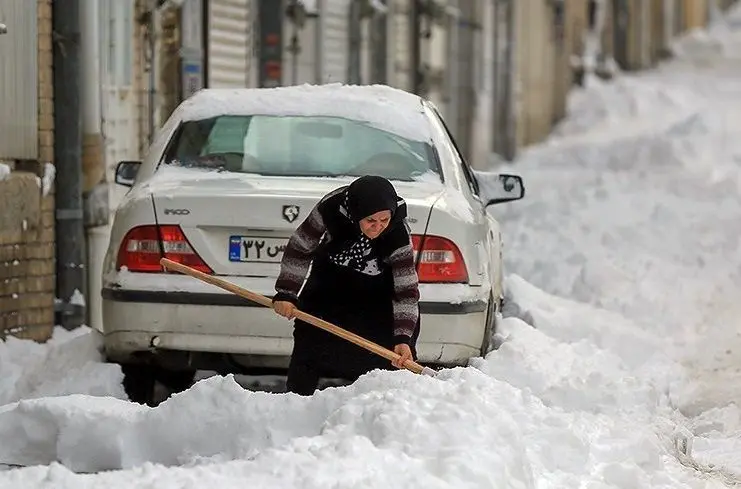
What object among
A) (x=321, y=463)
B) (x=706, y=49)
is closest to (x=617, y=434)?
(x=321, y=463)

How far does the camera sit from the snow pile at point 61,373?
27.8ft

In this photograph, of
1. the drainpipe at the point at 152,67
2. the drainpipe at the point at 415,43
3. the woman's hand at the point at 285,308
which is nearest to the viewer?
the woman's hand at the point at 285,308

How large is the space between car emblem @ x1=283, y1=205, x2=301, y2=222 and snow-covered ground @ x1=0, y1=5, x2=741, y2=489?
1.16 m

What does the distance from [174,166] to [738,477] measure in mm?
3031

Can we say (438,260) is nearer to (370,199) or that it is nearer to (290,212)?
(290,212)

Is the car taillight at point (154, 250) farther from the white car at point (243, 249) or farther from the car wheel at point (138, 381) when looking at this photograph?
the car wheel at point (138, 381)

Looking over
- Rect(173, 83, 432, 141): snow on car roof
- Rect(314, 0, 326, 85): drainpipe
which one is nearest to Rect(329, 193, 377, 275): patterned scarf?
Rect(173, 83, 432, 141): snow on car roof

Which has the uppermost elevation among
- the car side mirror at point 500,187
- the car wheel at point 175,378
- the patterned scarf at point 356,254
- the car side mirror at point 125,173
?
the car side mirror at point 125,173

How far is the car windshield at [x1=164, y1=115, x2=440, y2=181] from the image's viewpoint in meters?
8.63

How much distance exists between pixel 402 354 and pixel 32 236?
172 inches

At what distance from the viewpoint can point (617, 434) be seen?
7.00 meters

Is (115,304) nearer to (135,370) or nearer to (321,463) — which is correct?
(135,370)

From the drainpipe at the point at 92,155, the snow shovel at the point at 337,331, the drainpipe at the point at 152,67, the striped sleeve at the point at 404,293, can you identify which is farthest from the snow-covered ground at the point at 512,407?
the drainpipe at the point at 152,67

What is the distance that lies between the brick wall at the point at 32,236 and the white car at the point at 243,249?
1.96 m
